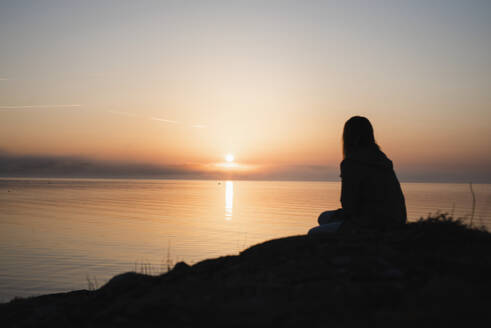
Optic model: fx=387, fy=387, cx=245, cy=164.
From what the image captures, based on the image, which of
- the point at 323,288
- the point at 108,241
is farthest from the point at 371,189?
the point at 108,241

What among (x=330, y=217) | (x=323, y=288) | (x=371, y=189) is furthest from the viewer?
(x=330, y=217)

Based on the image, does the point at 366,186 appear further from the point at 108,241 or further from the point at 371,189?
the point at 108,241

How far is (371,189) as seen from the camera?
6121mm

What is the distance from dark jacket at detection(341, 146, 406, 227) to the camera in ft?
20.1

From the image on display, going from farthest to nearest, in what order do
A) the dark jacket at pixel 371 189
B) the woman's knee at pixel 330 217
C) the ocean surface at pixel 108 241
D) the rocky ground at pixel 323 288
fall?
the ocean surface at pixel 108 241 < the woman's knee at pixel 330 217 < the dark jacket at pixel 371 189 < the rocky ground at pixel 323 288

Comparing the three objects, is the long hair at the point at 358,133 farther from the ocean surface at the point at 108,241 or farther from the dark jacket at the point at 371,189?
the ocean surface at the point at 108,241

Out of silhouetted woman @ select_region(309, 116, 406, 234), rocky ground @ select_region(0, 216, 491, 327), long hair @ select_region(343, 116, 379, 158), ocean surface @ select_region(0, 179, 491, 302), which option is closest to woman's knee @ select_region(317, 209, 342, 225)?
silhouetted woman @ select_region(309, 116, 406, 234)

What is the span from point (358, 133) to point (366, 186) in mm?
911

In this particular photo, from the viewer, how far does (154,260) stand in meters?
16.7

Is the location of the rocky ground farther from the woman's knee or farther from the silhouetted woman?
the woman's knee

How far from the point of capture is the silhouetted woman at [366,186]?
20.1 feet

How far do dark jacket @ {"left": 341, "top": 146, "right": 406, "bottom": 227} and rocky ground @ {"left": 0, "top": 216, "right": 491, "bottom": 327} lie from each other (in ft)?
0.90

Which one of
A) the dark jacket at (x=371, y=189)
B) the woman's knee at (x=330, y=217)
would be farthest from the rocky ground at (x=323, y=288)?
the woman's knee at (x=330, y=217)

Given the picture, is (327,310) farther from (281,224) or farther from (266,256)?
(281,224)
